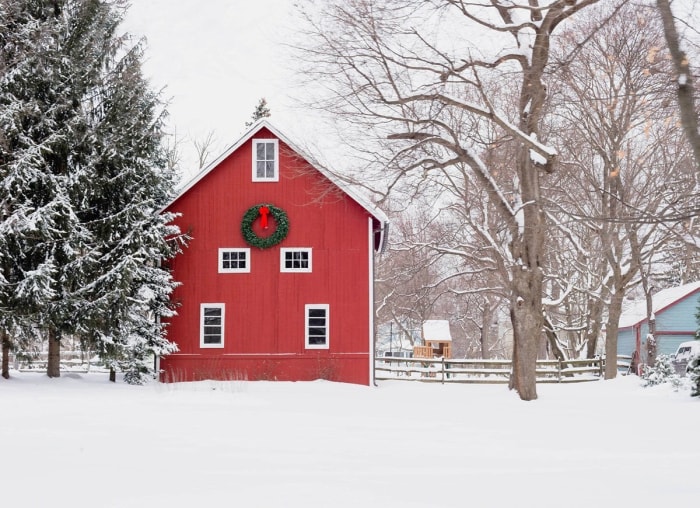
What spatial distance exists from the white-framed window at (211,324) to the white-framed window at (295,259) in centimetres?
222

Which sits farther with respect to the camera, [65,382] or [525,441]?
[65,382]

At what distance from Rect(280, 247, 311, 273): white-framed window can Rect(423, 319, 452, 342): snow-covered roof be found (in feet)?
81.6

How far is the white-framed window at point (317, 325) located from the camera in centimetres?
2302

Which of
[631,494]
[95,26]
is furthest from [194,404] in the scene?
[95,26]

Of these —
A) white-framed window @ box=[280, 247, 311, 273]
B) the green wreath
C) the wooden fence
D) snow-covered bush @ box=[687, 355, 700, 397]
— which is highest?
the green wreath

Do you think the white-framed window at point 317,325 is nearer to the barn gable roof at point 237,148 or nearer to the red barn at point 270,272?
the red barn at point 270,272

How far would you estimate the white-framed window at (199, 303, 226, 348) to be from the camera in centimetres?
2320

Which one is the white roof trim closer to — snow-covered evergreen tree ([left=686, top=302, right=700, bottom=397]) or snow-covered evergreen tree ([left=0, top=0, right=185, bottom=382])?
snow-covered evergreen tree ([left=0, top=0, right=185, bottom=382])

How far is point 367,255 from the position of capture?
23188 mm

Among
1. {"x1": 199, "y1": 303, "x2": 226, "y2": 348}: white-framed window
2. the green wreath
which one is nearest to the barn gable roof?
the green wreath

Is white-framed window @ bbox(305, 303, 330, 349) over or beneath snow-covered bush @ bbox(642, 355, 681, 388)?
over

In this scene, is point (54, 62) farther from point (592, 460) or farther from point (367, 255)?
point (592, 460)

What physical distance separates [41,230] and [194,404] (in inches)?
291

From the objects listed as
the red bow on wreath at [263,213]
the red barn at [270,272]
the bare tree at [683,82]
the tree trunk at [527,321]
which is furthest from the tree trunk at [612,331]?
the bare tree at [683,82]
